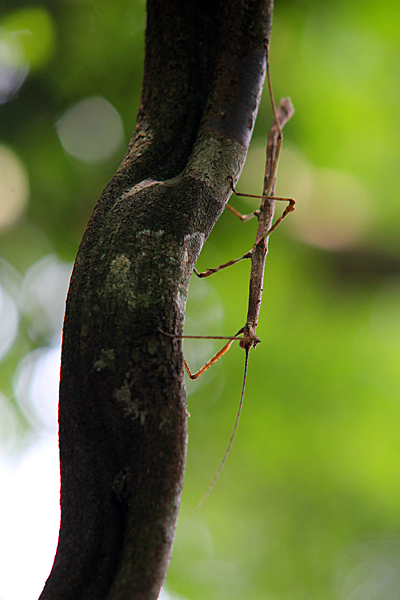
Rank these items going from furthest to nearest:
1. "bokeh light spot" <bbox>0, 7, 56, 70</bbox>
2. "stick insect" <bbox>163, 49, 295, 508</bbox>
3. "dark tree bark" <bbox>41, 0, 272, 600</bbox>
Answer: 1. "bokeh light spot" <bbox>0, 7, 56, 70</bbox>
2. "stick insect" <bbox>163, 49, 295, 508</bbox>
3. "dark tree bark" <bbox>41, 0, 272, 600</bbox>

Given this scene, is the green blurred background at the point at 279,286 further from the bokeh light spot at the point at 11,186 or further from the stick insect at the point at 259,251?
the stick insect at the point at 259,251

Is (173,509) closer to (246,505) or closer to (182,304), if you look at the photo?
(182,304)

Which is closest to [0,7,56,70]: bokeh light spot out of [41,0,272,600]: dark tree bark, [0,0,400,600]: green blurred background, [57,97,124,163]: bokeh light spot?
[0,0,400,600]: green blurred background

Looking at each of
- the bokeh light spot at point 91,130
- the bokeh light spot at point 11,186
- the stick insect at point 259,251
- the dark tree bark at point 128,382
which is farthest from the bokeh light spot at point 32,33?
the dark tree bark at point 128,382

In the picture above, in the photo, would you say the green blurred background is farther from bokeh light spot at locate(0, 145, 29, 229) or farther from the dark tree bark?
the dark tree bark

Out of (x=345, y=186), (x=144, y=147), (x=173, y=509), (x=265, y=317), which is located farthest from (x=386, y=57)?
(x=173, y=509)

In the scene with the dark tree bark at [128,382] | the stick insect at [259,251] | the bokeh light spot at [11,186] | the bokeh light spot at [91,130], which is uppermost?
the bokeh light spot at [91,130]
